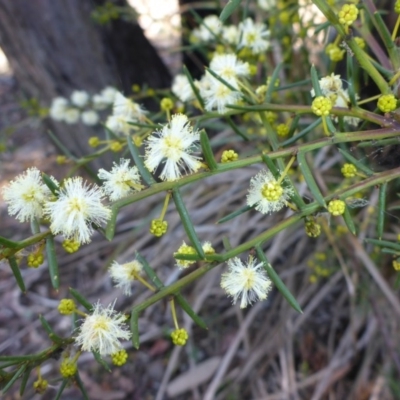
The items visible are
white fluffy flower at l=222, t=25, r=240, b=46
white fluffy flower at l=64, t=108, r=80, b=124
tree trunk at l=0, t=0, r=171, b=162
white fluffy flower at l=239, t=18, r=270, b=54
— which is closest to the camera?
white fluffy flower at l=239, t=18, r=270, b=54

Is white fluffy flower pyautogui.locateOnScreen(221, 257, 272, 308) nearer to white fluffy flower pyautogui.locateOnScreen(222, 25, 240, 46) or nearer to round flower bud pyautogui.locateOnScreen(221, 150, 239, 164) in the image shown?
round flower bud pyautogui.locateOnScreen(221, 150, 239, 164)

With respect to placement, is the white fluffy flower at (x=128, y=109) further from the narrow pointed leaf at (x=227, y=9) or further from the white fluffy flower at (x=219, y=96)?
the narrow pointed leaf at (x=227, y=9)

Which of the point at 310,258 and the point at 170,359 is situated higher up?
the point at 310,258

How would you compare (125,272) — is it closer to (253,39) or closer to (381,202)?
(381,202)

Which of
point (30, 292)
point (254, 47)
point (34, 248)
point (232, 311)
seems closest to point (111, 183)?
point (34, 248)

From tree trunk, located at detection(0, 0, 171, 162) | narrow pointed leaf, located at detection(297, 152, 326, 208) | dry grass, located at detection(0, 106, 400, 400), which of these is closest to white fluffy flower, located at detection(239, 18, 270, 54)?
narrow pointed leaf, located at detection(297, 152, 326, 208)

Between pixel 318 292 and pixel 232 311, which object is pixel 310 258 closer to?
pixel 318 292
